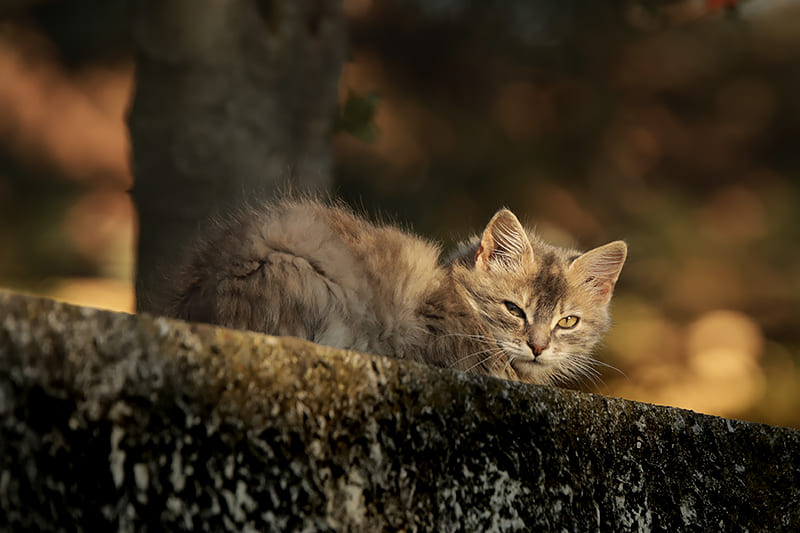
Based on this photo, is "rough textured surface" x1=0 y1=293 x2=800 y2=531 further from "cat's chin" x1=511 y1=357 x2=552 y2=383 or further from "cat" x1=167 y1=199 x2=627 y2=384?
"cat's chin" x1=511 y1=357 x2=552 y2=383

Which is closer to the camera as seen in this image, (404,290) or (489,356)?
(404,290)

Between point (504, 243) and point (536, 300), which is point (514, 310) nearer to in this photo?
point (536, 300)

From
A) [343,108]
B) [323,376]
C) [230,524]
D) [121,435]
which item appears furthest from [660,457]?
[343,108]

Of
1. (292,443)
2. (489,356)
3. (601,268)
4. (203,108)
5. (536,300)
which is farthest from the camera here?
(203,108)

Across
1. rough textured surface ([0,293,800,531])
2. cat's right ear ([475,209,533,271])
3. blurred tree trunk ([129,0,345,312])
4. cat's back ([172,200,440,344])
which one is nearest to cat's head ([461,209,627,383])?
cat's right ear ([475,209,533,271])

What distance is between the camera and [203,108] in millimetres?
2762

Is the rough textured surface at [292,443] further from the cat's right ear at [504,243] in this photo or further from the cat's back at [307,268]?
the cat's right ear at [504,243]

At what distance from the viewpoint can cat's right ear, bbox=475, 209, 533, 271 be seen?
2131mm

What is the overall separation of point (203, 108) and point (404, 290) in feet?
4.34

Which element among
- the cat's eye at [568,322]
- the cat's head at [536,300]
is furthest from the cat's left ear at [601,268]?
the cat's eye at [568,322]

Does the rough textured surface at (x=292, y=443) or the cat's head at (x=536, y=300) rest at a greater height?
the cat's head at (x=536, y=300)

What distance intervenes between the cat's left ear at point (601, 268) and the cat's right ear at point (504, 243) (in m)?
0.15

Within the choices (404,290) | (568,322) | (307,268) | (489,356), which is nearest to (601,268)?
(568,322)

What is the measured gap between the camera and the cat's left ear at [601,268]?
7.16 feet
